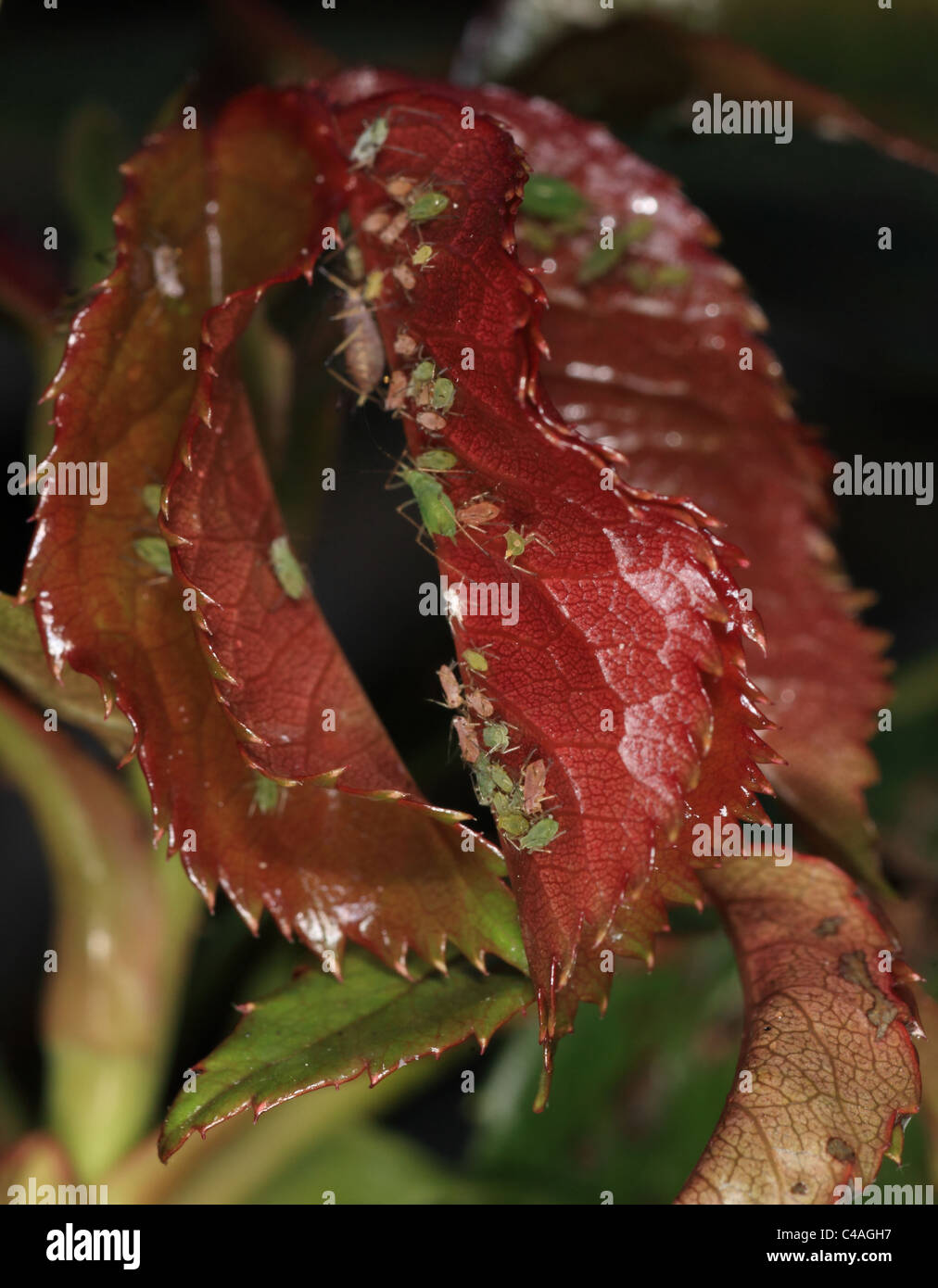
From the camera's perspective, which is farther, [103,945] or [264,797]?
[103,945]

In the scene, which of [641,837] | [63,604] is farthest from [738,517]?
[63,604]

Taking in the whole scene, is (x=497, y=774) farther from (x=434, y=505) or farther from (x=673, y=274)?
(x=673, y=274)

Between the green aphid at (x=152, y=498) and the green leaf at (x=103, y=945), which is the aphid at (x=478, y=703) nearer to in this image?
the green aphid at (x=152, y=498)

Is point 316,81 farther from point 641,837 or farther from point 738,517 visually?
point 641,837

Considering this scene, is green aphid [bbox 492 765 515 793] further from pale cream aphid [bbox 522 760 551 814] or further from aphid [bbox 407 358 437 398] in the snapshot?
aphid [bbox 407 358 437 398]

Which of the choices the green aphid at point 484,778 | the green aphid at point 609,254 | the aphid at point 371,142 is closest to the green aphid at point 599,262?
the green aphid at point 609,254

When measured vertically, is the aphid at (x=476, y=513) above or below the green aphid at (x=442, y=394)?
below

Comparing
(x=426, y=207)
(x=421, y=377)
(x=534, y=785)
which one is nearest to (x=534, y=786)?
(x=534, y=785)
